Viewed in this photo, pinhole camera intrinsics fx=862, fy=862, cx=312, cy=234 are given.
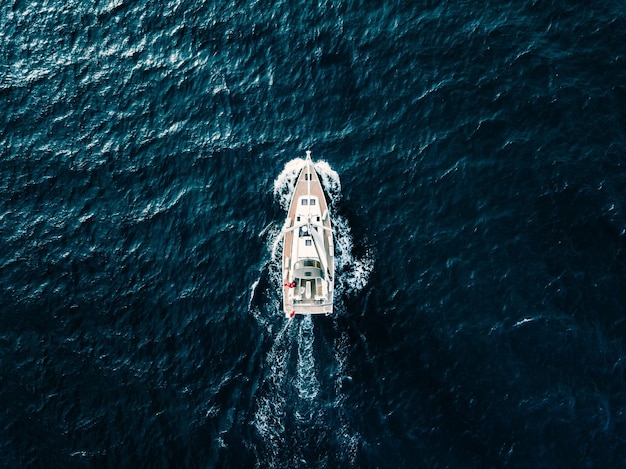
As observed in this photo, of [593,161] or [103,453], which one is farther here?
[593,161]

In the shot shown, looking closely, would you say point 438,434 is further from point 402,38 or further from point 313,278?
point 402,38

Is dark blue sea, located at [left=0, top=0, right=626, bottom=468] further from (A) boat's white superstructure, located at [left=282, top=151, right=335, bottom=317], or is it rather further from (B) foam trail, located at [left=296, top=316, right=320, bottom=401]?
(A) boat's white superstructure, located at [left=282, top=151, right=335, bottom=317]

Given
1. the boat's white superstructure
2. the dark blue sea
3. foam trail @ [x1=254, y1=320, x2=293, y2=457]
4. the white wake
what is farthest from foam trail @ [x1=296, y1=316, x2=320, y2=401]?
the boat's white superstructure

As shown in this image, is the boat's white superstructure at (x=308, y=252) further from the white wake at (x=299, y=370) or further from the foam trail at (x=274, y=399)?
the foam trail at (x=274, y=399)

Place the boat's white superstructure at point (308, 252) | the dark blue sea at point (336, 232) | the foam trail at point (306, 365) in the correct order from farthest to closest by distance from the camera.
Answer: the boat's white superstructure at point (308, 252)
the foam trail at point (306, 365)
the dark blue sea at point (336, 232)

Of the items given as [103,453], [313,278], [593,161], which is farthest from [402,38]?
[103,453]

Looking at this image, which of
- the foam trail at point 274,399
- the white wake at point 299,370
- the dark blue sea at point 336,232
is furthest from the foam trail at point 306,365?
the foam trail at point 274,399
